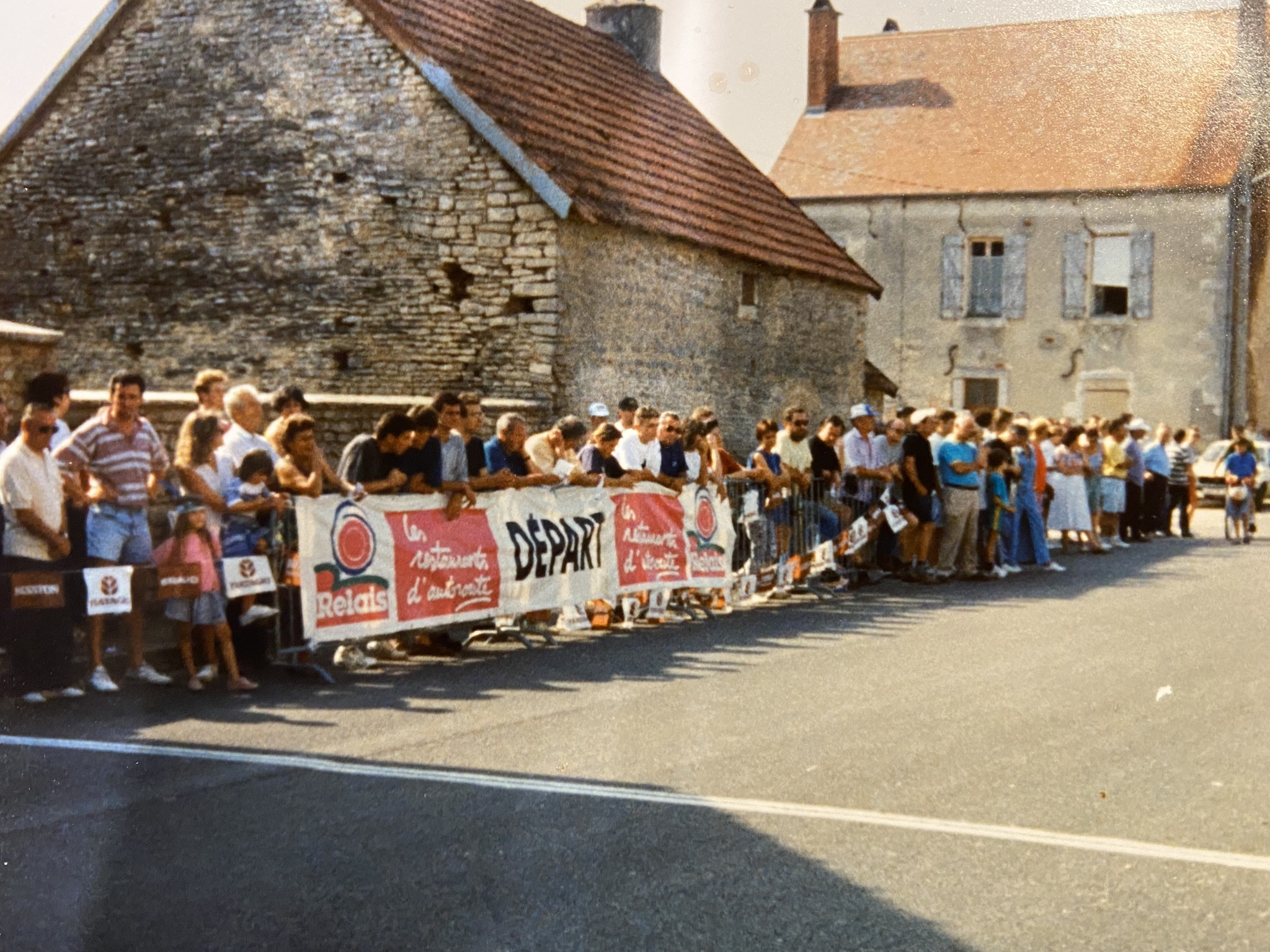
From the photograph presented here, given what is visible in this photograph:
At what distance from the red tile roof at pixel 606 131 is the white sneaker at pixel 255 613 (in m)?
10.3

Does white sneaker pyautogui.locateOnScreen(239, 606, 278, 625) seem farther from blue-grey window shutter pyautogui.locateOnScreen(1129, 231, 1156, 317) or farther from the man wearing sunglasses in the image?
blue-grey window shutter pyautogui.locateOnScreen(1129, 231, 1156, 317)

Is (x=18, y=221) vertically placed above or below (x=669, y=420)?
above

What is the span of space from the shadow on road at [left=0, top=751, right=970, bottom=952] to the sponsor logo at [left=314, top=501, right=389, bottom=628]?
3.92 meters

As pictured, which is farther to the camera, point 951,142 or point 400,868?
point 951,142

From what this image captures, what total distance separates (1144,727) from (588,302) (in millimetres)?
13449

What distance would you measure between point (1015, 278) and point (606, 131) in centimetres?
1769

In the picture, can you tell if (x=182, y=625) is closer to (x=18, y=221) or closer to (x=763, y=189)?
(x=18, y=221)

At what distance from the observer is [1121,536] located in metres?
25.2

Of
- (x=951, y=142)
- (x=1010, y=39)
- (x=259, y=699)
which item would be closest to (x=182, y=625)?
(x=259, y=699)

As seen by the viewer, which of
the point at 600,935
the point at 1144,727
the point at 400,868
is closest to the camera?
the point at 600,935

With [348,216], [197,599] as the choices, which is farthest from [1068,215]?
[197,599]

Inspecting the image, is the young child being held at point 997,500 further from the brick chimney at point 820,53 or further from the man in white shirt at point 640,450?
the brick chimney at point 820,53

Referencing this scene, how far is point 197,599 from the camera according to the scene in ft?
33.7

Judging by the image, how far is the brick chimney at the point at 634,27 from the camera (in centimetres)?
2975
